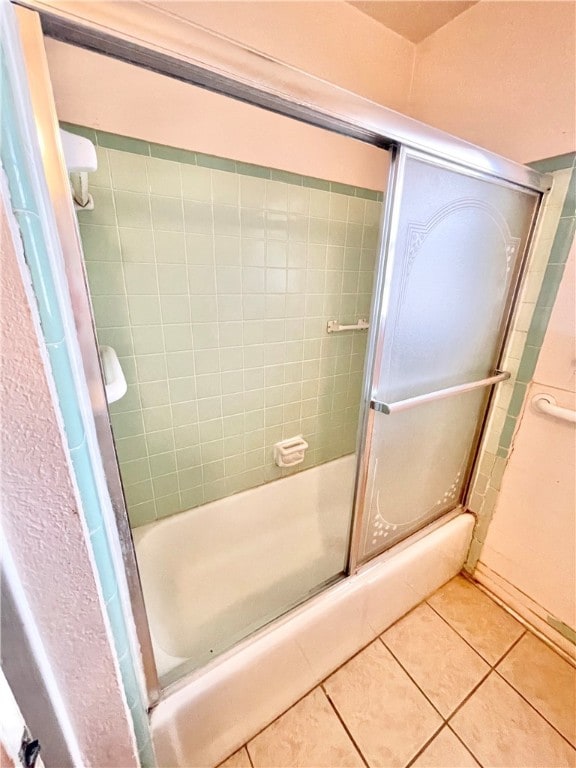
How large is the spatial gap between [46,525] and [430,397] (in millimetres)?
951

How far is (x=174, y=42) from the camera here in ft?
1.45

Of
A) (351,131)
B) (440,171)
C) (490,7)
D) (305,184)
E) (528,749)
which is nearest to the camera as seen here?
(351,131)

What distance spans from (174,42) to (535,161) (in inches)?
45.6

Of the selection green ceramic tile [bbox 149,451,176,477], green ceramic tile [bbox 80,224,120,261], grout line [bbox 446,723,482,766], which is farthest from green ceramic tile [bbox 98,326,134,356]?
grout line [bbox 446,723,482,766]

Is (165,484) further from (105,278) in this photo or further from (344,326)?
Result: (344,326)

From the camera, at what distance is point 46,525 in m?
0.33

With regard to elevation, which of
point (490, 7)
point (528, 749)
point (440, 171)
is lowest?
point (528, 749)

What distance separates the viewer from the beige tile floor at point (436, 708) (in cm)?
87

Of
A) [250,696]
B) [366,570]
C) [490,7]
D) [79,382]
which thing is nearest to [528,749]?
[366,570]

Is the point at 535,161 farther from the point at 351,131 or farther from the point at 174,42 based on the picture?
the point at 174,42

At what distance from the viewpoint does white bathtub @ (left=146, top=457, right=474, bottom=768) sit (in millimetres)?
761

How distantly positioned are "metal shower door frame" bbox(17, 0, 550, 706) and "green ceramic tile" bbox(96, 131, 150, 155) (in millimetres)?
524

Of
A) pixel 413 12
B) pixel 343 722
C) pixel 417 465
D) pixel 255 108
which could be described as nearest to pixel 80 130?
pixel 255 108

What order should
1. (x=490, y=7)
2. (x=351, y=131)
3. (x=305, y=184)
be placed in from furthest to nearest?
(x=305, y=184) → (x=490, y=7) → (x=351, y=131)
